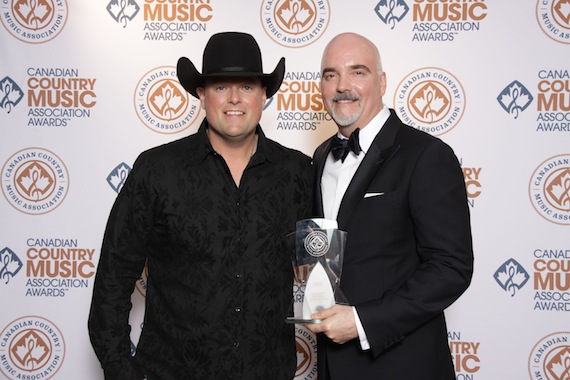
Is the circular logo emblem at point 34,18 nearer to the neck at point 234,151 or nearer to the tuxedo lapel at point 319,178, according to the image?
the neck at point 234,151

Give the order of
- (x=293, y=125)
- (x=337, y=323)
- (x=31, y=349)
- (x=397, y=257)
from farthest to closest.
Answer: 1. (x=31, y=349)
2. (x=293, y=125)
3. (x=397, y=257)
4. (x=337, y=323)

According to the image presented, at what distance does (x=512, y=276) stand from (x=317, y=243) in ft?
4.61

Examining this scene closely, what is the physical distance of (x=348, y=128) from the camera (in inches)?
66.6

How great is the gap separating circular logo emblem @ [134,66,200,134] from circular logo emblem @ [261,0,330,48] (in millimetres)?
517

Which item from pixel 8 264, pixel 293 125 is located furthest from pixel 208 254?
pixel 8 264

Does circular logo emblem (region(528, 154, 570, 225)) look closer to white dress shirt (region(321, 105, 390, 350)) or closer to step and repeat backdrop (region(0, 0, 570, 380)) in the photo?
step and repeat backdrop (region(0, 0, 570, 380))

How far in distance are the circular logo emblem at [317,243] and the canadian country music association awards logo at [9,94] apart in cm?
188

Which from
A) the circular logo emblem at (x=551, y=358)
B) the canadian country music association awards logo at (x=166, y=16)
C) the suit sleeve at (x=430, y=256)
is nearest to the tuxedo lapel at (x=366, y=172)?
the suit sleeve at (x=430, y=256)

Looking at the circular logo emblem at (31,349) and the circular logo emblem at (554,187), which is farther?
the circular logo emblem at (31,349)

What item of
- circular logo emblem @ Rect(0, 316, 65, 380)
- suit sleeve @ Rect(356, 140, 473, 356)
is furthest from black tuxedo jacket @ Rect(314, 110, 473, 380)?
circular logo emblem @ Rect(0, 316, 65, 380)

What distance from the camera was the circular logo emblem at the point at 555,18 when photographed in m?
2.30

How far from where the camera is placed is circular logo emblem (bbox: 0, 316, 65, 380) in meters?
2.51

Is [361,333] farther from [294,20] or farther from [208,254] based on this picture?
[294,20]

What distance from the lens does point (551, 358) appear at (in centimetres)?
233
